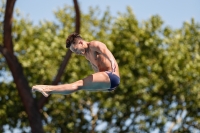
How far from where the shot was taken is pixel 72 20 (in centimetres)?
3005

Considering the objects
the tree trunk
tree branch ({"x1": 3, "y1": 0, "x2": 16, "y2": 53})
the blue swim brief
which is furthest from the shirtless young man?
the tree trunk

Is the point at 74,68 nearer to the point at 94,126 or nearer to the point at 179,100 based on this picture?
the point at 94,126

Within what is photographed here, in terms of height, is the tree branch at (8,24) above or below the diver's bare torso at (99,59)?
above

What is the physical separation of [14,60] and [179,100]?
30.7 ft

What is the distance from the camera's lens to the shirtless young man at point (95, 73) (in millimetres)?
6480

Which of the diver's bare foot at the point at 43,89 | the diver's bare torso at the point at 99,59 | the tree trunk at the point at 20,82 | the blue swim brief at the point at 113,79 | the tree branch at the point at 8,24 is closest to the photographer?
the diver's bare foot at the point at 43,89

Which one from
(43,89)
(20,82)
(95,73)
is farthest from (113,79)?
(20,82)

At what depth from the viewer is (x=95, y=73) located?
671 centimetres

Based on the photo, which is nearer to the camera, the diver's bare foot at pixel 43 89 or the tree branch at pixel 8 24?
the diver's bare foot at pixel 43 89

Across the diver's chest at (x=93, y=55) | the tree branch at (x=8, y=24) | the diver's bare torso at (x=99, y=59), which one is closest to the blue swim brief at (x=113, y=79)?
the diver's bare torso at (x=99, y=59)

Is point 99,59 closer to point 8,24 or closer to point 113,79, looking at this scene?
point 113,79

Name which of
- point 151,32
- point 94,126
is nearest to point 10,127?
point 94,126

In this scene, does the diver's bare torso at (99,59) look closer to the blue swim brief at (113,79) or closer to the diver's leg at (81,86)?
the blue swim brief at (113,79)

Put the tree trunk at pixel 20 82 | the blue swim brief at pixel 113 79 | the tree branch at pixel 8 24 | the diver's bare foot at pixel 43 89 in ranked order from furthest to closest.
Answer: the tree trunk at pixel 20 82 → the tree branch at pixel 8 24 → the blue swim brief at pixel 113 79 → the diver's bare foot at pixel 43 89
